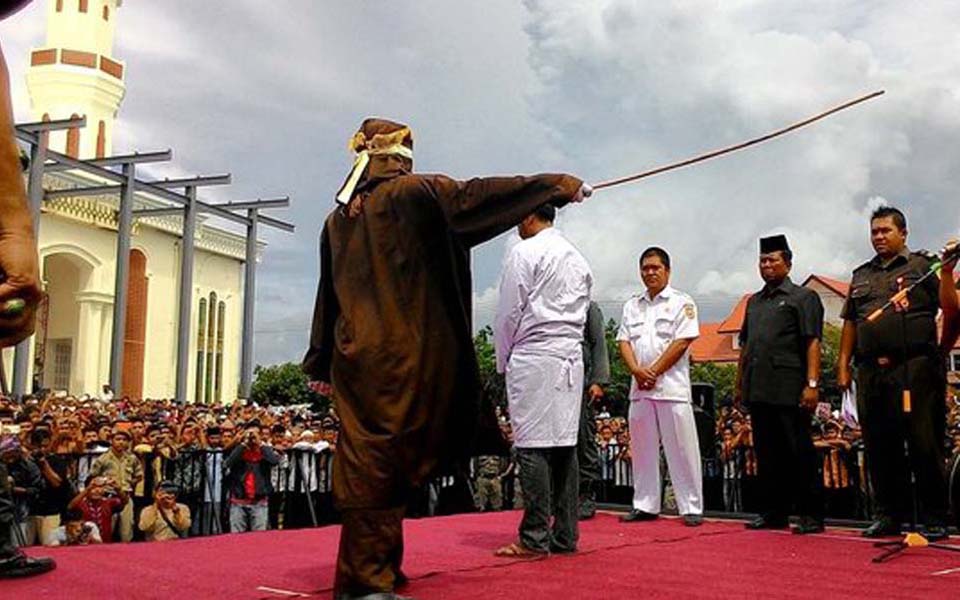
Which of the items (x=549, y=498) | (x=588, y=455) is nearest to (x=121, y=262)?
(x=588, y=455)

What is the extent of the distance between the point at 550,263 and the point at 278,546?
2.03m

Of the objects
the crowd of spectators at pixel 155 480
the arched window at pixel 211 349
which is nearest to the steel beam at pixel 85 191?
the arched window at pixel 211 349

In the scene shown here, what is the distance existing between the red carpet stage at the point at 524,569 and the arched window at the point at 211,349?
29.3 m

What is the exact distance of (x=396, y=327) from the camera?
11.6 ft

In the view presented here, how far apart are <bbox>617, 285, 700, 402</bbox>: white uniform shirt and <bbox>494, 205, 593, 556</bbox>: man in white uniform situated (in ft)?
4.48

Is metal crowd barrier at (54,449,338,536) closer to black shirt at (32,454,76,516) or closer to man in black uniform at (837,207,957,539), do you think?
black shirt at (32,454,76,516)

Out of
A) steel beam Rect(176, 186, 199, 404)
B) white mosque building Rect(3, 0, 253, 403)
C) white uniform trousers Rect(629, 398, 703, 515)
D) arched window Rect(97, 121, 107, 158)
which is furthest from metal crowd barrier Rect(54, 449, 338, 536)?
arched window Rect(97, 121, 107, 158)

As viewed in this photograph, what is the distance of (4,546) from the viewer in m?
3.90

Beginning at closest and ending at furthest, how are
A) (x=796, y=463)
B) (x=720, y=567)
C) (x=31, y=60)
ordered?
(x=720, y=567) < (x=796, y=463) < (x=31, y=60)

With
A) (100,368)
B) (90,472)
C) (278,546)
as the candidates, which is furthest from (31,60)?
(278,546)

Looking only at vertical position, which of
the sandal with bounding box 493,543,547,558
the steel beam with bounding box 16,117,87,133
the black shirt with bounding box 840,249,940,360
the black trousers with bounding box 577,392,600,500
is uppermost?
the steel beam with bounding box 16,117,87,133

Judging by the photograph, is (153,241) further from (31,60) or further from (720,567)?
(720,567)

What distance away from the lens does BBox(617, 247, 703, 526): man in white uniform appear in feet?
19.9

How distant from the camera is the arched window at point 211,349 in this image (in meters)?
33.5
